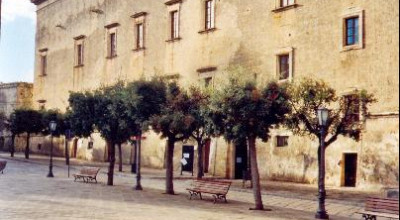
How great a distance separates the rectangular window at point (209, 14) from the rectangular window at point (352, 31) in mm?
8385

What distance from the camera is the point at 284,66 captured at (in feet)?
84.2

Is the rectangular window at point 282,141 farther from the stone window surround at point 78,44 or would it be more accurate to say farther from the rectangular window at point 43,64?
the rectangular window at point 43,64

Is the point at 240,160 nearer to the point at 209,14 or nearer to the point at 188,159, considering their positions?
the point at 188,159

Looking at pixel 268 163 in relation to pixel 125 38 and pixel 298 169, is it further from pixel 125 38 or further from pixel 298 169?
pixel 125 38

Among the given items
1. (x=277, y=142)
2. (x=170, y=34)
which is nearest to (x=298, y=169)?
(x=277, y=142)

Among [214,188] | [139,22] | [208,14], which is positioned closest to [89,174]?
[214,188]

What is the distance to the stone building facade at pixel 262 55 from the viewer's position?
21297 millimetres

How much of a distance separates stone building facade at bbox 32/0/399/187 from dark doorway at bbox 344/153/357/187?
4 cm

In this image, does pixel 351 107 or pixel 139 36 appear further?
pixel 139 36

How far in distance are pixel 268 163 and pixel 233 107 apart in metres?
11.4


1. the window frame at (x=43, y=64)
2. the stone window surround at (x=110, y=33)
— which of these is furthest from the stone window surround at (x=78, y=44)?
the window frame at (x=43, y=64)

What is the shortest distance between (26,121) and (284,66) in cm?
2135

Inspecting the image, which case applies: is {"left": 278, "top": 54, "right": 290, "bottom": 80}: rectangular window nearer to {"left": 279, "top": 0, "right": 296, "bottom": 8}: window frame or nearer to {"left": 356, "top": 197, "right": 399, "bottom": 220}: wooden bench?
{"left": 279, "top": 0, "right": 296, "bottom": 8}: window frame

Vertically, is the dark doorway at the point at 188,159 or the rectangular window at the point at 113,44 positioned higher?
the rectangular window at the point at 113,44
